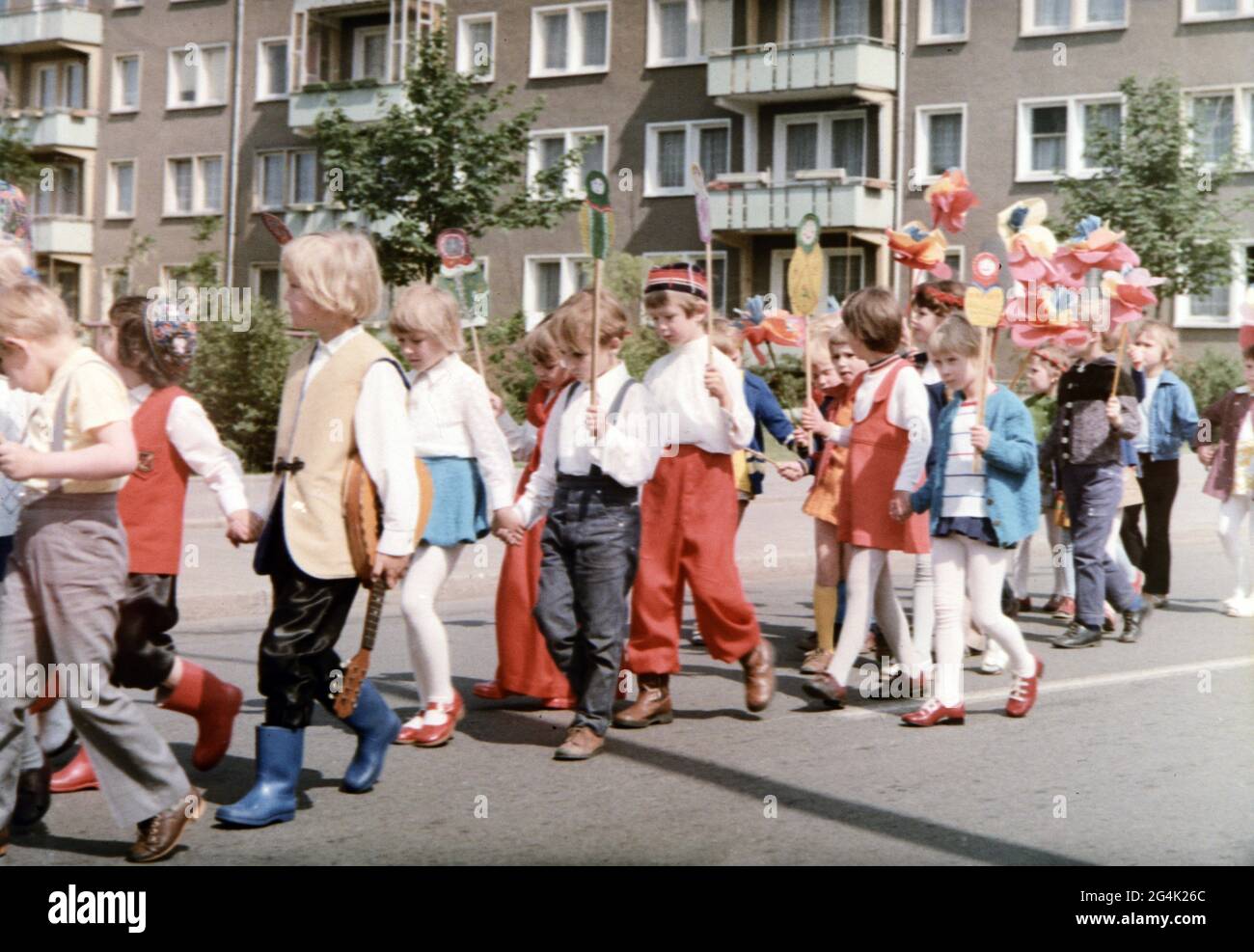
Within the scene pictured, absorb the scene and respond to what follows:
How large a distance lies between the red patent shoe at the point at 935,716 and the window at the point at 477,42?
23.6m

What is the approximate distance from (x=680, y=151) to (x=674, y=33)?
8.58 ft

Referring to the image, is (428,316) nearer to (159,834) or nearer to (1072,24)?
(159,834)

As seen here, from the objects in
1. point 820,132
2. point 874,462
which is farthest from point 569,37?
point 874,462

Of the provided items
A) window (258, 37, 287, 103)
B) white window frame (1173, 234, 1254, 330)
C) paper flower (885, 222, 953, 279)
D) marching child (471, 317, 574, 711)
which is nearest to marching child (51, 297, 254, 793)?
marching child (471, 317, 574, 711)

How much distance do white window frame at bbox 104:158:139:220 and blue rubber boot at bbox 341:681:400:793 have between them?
42.6m

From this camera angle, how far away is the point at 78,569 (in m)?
4.83

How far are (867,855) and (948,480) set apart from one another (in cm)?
251

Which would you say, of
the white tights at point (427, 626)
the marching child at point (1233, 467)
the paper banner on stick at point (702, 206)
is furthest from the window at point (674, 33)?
the white tights at point (427, 626)

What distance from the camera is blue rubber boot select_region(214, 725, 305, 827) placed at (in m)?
5.32

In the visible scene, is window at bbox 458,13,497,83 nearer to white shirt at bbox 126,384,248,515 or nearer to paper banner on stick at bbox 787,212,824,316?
paper banner on stick at bbox 787,212,824,316

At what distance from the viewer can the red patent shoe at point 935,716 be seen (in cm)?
716

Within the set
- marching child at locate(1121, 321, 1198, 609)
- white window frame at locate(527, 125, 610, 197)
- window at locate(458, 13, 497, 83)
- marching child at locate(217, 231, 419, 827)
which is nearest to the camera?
marching child at locate(217, 231, 419, 827)
